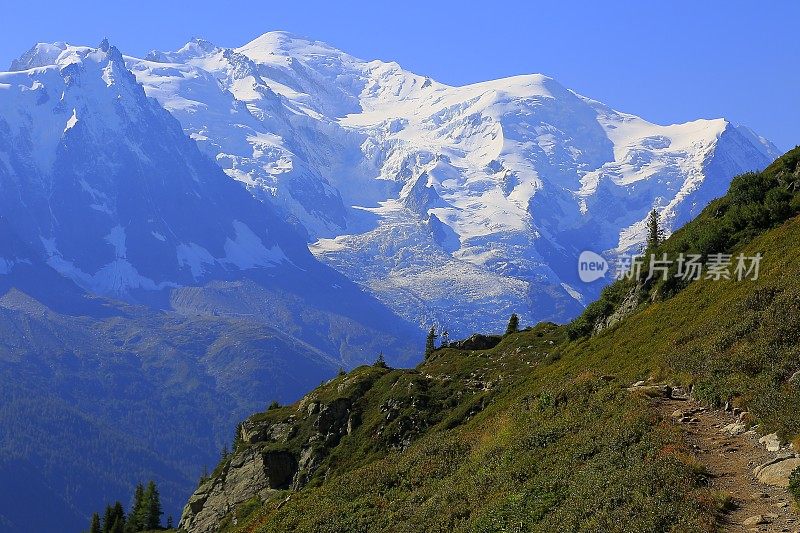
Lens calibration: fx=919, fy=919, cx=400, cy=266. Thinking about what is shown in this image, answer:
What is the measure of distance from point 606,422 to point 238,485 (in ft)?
189

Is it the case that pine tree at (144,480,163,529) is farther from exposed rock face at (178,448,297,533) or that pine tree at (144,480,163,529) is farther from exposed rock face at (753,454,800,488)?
exposed rock face at (753,454,800,488)

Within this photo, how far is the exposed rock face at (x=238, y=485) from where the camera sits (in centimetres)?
8306

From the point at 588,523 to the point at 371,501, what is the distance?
17.9 meters

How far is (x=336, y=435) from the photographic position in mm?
83062

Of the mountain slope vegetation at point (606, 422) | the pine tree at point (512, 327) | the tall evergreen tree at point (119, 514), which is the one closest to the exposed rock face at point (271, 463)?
the mountain slope vegetation at point (606, 422)

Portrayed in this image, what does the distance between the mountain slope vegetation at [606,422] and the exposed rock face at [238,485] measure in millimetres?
3418

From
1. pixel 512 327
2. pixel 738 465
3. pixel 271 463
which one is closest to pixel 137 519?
pixel 271 463

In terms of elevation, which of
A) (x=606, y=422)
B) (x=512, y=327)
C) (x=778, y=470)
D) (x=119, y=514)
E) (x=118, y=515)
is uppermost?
(x=119, y=514)

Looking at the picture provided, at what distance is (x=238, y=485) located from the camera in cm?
8669

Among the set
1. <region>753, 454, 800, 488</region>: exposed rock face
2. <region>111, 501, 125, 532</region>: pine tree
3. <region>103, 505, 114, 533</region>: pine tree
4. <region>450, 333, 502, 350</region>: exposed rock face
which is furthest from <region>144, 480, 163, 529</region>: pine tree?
<region>753, 454, 800, 488</region>: exposed rock face

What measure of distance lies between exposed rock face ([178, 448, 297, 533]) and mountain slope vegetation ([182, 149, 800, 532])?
11.2 ft

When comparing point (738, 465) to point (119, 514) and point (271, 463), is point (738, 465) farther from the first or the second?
point (119, 514)

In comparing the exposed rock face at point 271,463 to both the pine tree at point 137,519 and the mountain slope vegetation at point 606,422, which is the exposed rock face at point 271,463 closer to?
the mountain slope vegetation at point 606,422

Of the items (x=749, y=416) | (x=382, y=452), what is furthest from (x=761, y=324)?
(x=382, y=452)
